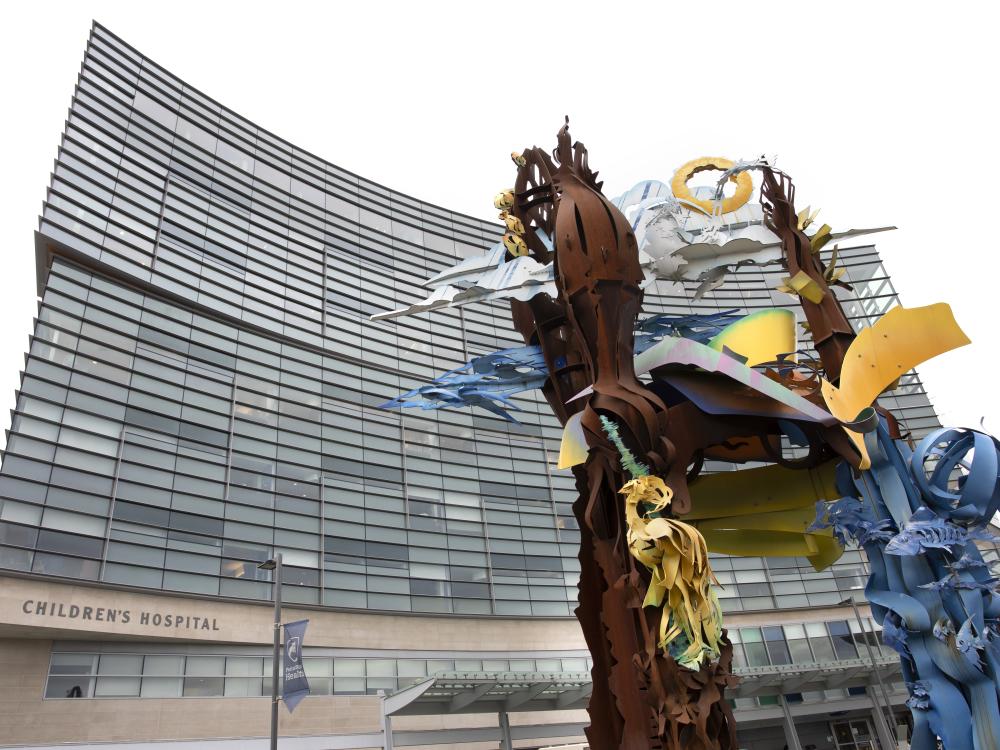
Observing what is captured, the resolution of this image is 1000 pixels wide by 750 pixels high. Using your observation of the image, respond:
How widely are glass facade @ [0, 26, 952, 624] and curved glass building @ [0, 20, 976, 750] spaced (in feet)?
0.43

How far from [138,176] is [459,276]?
1054 inches

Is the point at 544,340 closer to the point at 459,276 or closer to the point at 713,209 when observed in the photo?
the point at 459,276

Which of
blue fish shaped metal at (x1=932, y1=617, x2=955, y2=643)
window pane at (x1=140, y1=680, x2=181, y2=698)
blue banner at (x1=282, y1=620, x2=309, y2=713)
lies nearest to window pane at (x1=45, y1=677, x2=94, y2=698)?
window pane at (x1=140, y1=680, x2=181, y2=698)

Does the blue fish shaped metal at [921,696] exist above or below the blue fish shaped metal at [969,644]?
below

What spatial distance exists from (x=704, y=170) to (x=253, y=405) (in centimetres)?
2527

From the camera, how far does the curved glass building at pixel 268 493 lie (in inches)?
1041

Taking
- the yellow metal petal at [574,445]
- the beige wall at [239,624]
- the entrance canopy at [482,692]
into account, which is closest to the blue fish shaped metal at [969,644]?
the yellow metal petal at [574,445]

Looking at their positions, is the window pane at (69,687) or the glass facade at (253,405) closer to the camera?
the window pane at (69,687)

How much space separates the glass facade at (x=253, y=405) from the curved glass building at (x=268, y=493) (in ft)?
0.43

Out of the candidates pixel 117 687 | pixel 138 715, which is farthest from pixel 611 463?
pixel 117 687

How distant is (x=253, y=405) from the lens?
36.0 m

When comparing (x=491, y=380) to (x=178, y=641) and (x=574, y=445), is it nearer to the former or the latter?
(x=574, y=445)

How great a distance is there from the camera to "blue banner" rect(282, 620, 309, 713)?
1473cm

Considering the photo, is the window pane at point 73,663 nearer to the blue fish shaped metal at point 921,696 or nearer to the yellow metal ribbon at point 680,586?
the yellow metal ribbon at point 680,586
